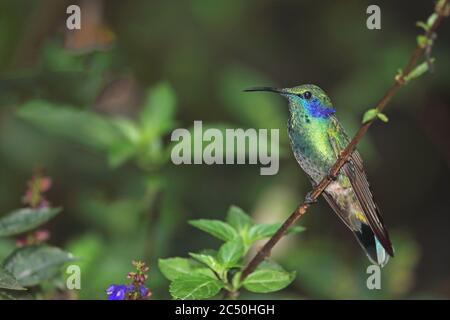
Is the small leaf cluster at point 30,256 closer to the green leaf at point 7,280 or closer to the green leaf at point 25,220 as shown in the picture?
the green leaf at point 25,220

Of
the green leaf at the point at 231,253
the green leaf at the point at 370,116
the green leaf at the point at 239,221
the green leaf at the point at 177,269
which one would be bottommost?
the green leaf at the point at 177,269

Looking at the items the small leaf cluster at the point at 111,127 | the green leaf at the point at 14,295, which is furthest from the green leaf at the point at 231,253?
the small leaf cluster at the point at 111,127

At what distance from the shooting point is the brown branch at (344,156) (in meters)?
1.54

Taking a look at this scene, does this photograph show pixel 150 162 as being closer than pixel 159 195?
Yes

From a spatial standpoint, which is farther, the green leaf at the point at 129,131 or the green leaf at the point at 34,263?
the green leaf at the point at 129,131

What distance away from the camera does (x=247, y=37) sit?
545 cm

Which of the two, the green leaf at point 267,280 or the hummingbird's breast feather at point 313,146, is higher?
the hummingbird's breast feather at point 313,146

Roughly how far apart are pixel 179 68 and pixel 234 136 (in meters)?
2.04

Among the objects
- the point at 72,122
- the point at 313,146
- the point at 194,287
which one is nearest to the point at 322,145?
the point at 313,146

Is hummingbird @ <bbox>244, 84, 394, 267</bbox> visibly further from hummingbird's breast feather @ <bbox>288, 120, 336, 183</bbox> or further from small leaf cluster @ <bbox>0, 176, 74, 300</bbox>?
small leaf cluster @ <bbox>0, 176, 74, 300</bbox>

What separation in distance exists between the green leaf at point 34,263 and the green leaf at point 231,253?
539 millimetres

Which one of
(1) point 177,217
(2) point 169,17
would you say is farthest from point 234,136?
(2) point 169,17
